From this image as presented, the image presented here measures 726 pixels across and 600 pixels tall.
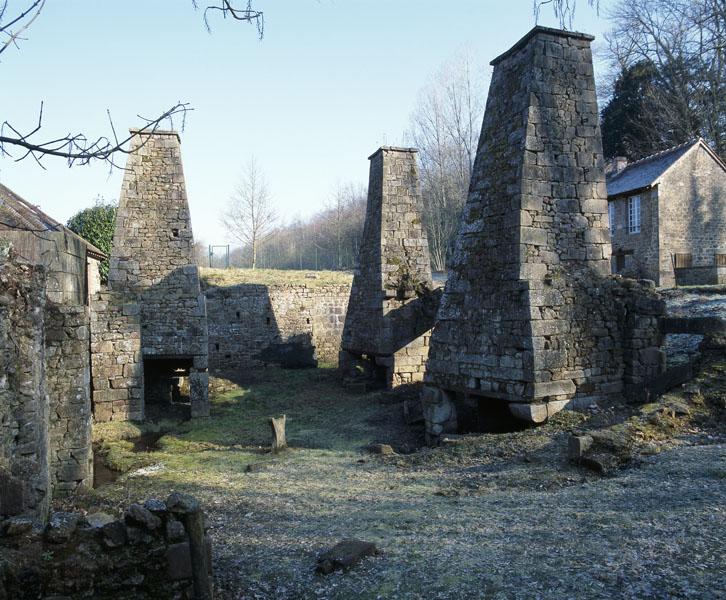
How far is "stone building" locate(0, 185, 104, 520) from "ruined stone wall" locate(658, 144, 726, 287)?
74.0ft

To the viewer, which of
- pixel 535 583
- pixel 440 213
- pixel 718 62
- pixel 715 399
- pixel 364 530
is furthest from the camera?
pixel 440 213

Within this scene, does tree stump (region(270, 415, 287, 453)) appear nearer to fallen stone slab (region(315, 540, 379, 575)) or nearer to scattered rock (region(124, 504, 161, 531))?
fallen stone slab (region(315, 540, 379, 575))

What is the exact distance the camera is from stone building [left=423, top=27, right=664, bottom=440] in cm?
874

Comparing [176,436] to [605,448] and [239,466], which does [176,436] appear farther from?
[605,448]

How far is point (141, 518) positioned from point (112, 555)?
301 millimetres

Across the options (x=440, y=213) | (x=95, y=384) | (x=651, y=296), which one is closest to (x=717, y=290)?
(x=651, y=296)

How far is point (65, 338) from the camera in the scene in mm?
7469

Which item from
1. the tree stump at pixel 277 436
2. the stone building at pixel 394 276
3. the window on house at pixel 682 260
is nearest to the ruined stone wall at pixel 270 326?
the stone building at pixel 394 276

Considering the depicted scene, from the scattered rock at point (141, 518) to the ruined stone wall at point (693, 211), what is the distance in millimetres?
24034

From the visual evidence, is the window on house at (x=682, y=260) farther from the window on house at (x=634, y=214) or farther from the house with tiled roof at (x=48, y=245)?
the house with tiled roof at (x=48, y=245)

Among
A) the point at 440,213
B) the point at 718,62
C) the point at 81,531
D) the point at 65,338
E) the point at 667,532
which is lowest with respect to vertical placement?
the point at 667,532

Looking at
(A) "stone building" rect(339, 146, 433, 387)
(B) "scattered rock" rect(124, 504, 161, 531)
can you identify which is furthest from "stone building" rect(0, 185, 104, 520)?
(A) "stone building" rect(339, 146, 433, 387)

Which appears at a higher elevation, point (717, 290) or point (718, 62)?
point (718, 62)

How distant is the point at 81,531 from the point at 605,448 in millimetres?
5914
